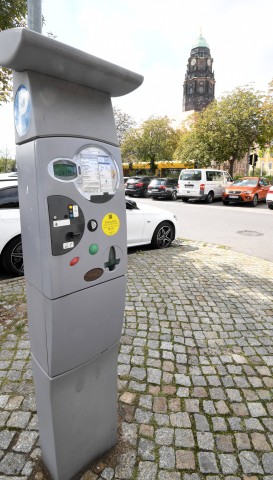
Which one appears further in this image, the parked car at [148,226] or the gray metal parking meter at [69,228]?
the parked car at [148,226]

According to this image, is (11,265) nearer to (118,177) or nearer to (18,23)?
(118,177)

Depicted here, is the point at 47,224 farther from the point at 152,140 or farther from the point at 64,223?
the point at 152,140

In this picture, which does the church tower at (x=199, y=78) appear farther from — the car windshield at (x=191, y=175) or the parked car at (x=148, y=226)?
the parked car at (x=148, y=226)

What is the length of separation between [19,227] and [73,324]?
3.52 meters

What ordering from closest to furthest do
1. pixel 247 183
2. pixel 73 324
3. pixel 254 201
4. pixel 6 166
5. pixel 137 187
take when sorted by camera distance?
1. pixel 73 324
2. pixel 254 201
3. pixel 247 183
4. pixel 137 187
5. pixel 6 166

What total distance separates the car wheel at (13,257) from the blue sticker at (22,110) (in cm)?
355

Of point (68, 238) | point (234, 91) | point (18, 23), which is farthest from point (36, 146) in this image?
point (234, 91)

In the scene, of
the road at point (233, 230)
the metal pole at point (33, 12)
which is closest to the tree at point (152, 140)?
the road at point (233, 230)

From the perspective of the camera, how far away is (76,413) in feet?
5.48

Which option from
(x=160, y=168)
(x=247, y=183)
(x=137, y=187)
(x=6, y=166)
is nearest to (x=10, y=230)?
(x=247, y=183)

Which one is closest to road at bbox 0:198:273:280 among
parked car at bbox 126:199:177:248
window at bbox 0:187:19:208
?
window at bbox 0:187:19:208

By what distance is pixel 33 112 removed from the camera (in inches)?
50.6

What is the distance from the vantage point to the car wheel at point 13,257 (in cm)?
471

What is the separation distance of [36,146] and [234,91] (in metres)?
26.0
